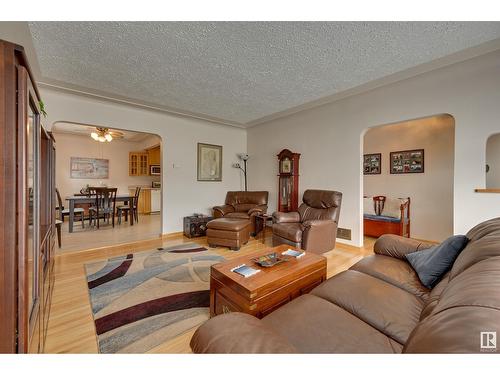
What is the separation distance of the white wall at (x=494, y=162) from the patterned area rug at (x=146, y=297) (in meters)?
3.98

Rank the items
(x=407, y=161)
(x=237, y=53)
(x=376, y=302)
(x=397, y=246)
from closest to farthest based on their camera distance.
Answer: (x=376, y=302), (x=397, y=246), (x=237, y=53), (x=407, y=161)

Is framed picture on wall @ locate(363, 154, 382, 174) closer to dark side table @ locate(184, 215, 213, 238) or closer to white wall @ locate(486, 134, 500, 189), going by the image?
white wall @ locate(486, 134, 500, 189)

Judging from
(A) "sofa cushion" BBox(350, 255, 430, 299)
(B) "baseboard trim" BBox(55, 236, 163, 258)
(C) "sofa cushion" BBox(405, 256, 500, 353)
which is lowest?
(B) "baseboard trim" BBox(55, 236, 163, 258)

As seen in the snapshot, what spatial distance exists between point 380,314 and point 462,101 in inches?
112

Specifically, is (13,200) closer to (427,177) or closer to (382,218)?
(382,218)

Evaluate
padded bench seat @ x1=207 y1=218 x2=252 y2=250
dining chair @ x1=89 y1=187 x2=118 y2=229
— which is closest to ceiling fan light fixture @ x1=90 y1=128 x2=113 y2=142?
dining chair @ x1=89 y1=187 x2=118 y2=229

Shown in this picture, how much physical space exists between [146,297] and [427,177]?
15.7 ft

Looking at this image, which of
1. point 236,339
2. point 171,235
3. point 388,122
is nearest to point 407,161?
point 388,122

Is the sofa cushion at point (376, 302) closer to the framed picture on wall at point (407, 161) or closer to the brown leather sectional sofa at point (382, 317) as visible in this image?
the brown leather sectional sofa at point (382, 317)

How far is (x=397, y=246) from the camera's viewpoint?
1.86 metres

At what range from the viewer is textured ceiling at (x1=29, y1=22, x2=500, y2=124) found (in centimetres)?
189

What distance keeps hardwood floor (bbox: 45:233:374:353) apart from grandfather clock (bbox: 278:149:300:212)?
1.11 metres
